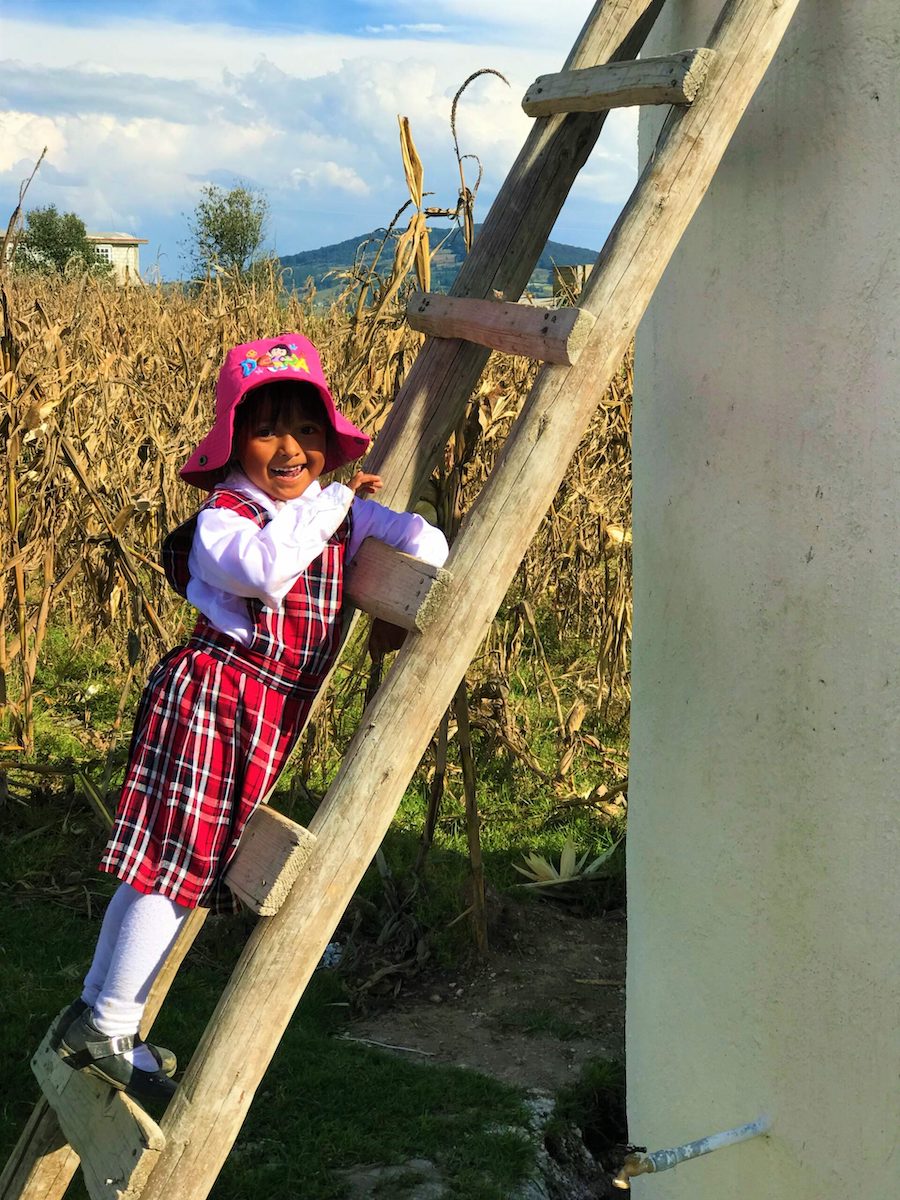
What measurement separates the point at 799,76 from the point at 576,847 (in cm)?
359

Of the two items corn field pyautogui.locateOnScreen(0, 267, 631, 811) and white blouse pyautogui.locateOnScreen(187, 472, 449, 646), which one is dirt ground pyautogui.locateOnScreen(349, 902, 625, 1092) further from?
white blouse pyautogui.locateOnScreen(187, 472, 449, 646)

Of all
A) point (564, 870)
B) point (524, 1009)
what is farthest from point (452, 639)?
point (564, 870)

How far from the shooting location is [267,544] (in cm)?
213

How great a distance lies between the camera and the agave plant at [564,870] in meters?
4.89

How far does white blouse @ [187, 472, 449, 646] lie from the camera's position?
6.98 ft

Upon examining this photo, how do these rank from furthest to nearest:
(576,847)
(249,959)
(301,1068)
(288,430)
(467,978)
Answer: (576,847) < (467,978) < (301,1068) < (288,430) < (249,959)

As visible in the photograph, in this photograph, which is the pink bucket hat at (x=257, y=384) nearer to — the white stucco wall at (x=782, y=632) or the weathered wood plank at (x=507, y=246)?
the weathered wood plank at (x=507, y=246)

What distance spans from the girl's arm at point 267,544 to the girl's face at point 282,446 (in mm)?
92

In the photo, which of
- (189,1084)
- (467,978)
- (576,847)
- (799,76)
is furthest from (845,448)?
(576,847)

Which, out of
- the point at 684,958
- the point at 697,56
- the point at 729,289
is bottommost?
the point at 684,958

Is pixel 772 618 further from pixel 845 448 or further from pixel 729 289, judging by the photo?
pixel 729 289

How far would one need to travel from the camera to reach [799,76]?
83.2 inches

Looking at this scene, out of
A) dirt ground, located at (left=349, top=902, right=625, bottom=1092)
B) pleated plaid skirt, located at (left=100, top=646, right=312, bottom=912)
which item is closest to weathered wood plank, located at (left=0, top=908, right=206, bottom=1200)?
pleated plaid skirt, located at (left=100, top=646, right=312, bottom=912)

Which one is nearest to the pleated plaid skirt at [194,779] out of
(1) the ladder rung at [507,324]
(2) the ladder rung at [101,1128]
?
(2) the ladder rung at [101,1128]
